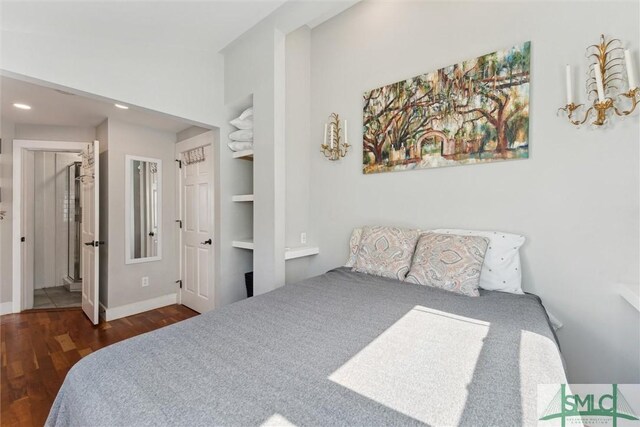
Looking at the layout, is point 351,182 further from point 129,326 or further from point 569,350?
point 129,326

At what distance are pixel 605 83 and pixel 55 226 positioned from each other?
6537 millimetres

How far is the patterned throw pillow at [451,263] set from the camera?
5.66ft

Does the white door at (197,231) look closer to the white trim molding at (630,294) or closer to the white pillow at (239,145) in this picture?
the white pillow at (239,145)

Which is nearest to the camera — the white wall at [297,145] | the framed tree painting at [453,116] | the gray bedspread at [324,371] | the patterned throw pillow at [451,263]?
the gray bedspread at [324,371]

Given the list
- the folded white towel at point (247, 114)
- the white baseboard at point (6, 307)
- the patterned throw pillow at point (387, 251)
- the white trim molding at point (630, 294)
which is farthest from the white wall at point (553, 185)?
the white baseboard at point (6, 307)

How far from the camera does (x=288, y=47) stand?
112 inches

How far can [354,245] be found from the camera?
2.44 m

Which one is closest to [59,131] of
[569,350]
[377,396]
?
[377,396]

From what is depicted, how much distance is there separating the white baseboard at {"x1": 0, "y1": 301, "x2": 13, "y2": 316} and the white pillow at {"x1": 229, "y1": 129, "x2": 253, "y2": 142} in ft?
11.4

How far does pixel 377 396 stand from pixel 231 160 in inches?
101

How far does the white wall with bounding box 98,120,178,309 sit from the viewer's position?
3262 mm

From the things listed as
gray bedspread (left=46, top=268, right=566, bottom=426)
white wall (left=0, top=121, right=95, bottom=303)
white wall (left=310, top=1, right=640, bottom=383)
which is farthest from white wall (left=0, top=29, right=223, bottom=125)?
white wall (left=0, top=121, right=95, bottom=303)

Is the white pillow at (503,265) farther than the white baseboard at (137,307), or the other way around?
the white baseboard at (137,307)

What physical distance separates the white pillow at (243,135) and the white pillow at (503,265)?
7.19ft
